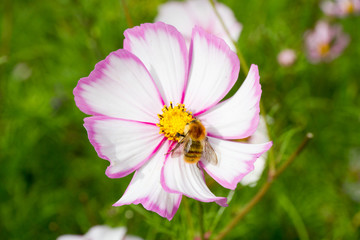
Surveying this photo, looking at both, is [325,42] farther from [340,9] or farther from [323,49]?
[340,9]

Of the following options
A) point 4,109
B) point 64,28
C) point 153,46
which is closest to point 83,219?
point 4,109

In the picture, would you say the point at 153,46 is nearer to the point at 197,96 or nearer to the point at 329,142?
the point at 197,96

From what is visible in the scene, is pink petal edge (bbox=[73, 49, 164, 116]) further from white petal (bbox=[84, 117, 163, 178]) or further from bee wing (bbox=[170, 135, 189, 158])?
bee wing (bbox=[170, 135, 189, 158])

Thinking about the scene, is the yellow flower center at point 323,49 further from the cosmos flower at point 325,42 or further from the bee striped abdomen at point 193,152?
the bee striped abdomen at point 193,152

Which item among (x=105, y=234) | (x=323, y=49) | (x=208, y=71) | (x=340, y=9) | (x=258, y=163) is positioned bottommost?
(x=323, y=49)

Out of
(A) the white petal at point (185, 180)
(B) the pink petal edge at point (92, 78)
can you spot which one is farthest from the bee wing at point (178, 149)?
(B) the pink petal edge at point (92, 78)

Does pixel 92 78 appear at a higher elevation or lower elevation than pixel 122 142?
higher

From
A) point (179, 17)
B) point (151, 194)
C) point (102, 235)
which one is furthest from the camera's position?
point (179, 17)

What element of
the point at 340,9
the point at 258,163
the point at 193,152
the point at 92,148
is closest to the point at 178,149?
the point at 193,152
